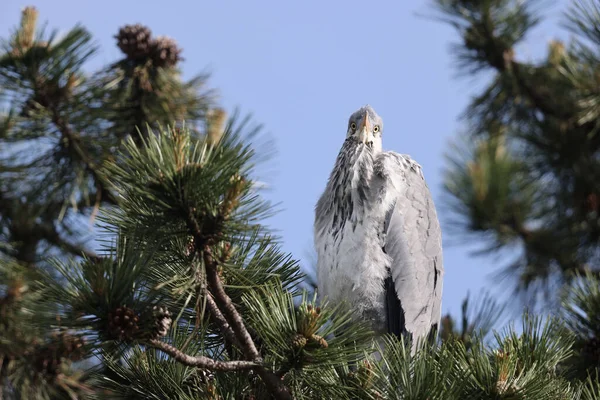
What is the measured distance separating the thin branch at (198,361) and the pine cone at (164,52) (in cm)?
272

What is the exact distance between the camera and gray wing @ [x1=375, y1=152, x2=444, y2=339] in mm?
4113

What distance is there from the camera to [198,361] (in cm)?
276

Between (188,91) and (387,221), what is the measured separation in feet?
5.85

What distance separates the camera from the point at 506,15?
262 inches

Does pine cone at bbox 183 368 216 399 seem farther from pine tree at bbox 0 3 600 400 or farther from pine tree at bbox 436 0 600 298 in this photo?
pine tree at bbox 436 0 600 298

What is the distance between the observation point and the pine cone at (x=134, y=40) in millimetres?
5113

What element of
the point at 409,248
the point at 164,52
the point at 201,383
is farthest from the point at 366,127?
the point at 201,383

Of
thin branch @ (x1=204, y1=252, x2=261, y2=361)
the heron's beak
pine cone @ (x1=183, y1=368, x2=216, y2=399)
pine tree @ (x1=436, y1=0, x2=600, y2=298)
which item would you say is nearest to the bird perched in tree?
the heron's beak

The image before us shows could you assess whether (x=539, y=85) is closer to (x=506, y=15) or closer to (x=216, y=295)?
(x=506, y=15)

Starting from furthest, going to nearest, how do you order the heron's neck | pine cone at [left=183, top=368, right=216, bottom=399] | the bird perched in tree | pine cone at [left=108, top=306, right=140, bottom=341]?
the heron's neck → the bird perched in tree → pine cone at [left=183, top=368, right=216, bottom=399] → pine cone at [left=108, top=306, right=140, bottom=341]

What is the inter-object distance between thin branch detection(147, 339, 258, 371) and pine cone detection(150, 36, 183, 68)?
272 cm

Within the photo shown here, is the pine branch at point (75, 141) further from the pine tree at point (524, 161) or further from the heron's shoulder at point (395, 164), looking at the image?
the pine tree at point (524, 161)

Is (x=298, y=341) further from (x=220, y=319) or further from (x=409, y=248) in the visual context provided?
(x=409, y=248)

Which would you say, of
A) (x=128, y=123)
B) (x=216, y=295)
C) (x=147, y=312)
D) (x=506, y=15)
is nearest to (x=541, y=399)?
(x=216, y=295)
